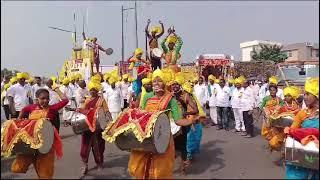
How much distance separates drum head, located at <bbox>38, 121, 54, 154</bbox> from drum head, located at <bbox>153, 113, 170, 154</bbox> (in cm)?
146

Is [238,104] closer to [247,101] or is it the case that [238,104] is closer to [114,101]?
[247,101]

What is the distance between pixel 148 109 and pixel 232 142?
5.85 m

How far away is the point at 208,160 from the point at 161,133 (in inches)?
155

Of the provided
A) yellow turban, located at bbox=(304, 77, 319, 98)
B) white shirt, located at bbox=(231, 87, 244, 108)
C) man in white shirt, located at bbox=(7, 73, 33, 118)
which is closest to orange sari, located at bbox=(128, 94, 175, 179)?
yellow turban, located at bbox=(304, 77, 319, 98)

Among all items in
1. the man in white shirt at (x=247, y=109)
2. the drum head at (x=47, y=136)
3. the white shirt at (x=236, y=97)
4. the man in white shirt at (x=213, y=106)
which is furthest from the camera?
Answer: the man in white shirt at (x=213, y=106)

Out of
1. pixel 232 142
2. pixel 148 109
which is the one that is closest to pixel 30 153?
pixel 148 109

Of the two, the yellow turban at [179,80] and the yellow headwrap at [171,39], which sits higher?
the yellow headwrap at [171,39]

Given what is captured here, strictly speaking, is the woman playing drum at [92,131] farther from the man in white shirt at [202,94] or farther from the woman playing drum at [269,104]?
the man in white shirt at [202,94]

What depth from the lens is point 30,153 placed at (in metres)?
5.61

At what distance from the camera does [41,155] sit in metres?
5.65

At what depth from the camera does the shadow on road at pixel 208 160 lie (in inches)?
321

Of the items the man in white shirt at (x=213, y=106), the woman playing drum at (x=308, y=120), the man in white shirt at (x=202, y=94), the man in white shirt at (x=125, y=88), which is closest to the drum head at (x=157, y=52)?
the man in white shirt at (x=213, y=106)

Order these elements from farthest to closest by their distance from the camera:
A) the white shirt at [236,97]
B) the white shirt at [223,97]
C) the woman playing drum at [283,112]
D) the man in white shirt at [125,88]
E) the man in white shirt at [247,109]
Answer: the man in white shirt at [125,88] < the white shirt at [223,97] < the white shirt at [236,97] < the man in white shirt at [247,109] < the woman playing drum at [283,112]

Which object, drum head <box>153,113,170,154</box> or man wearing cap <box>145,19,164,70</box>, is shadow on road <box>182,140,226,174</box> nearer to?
man wearing cap <box>145,19,164,70</box>
